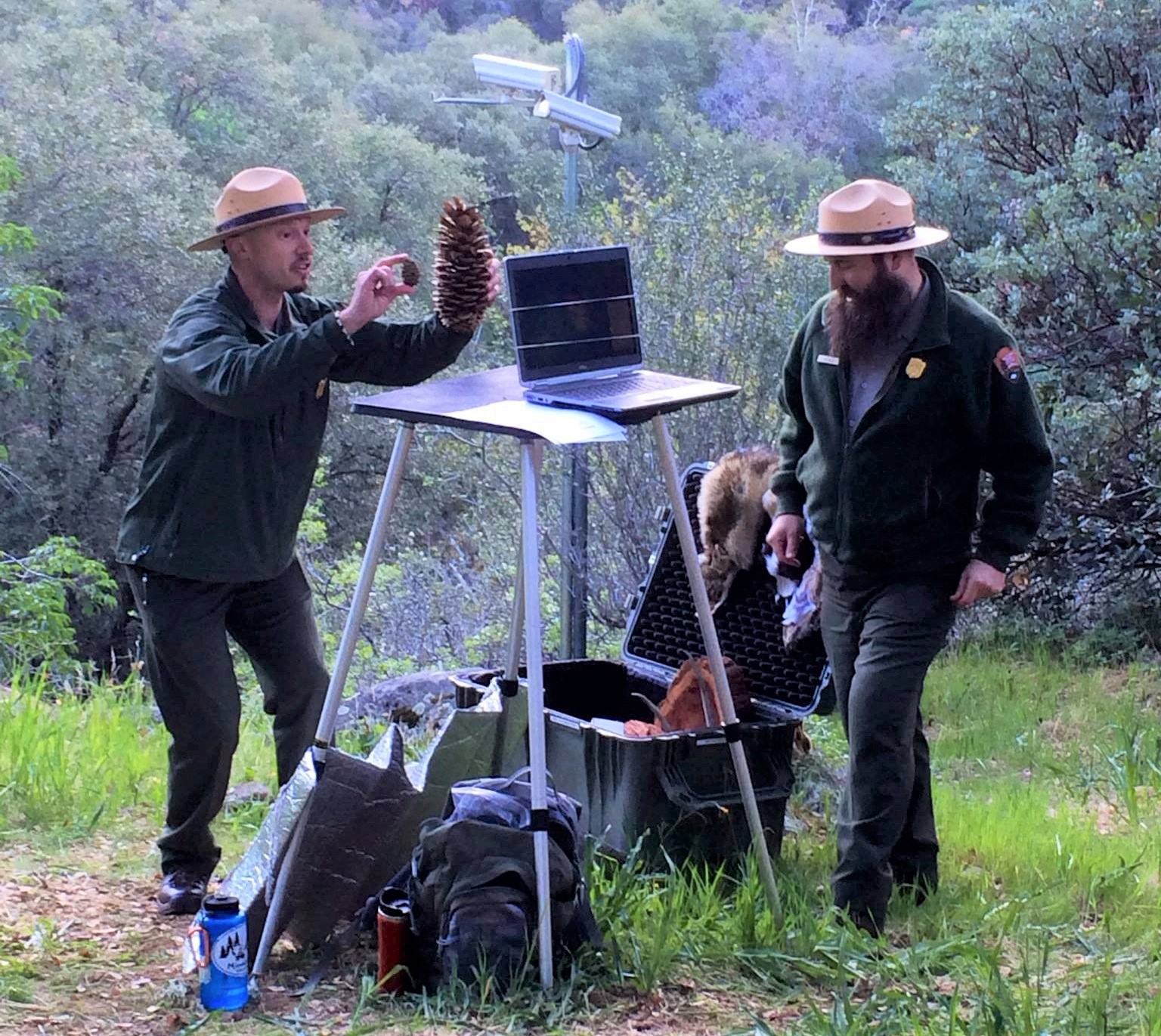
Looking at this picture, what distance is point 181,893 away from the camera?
12.2ft

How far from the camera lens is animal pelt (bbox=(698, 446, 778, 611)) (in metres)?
4.26

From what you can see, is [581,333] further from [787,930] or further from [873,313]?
[787,930]

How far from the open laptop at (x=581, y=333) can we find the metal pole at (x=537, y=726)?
243 millimetres

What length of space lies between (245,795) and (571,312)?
2.11m

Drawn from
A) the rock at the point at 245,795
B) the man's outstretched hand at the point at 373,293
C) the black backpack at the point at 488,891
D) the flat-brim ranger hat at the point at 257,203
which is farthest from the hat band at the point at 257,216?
the rock at the point at 245,795

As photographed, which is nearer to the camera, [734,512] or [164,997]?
[164,997]

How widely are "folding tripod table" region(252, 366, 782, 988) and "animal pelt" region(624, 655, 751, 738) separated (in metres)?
0.44

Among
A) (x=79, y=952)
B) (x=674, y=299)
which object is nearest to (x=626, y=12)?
(x=674, y=299)

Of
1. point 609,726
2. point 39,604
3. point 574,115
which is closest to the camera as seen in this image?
point 609,726

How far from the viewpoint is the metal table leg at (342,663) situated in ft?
10.8

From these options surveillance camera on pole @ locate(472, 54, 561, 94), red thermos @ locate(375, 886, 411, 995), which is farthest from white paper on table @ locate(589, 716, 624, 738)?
surveillance camera on pole @ locate(472, 54, 561, 94)

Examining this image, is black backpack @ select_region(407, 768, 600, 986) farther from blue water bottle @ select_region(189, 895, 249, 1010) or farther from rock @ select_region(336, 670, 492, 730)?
rock @ select_region(336, 670, 492, 730)

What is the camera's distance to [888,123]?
373 inches

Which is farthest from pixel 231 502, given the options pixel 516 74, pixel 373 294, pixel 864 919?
pixel 516 74
